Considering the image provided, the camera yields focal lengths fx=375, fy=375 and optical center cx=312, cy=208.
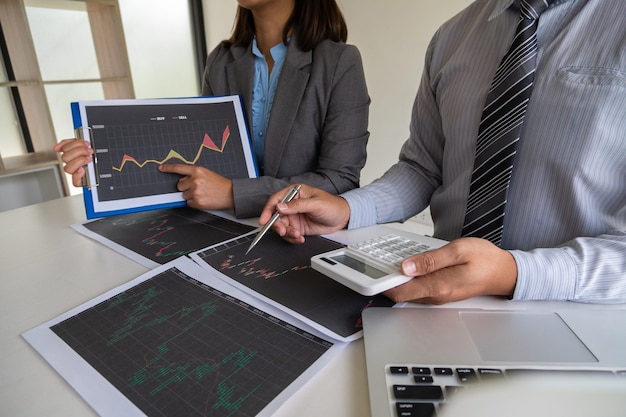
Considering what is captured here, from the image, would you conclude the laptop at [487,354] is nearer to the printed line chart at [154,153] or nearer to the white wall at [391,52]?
the printed line chart at [154,153]

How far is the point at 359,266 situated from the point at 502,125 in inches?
14.4

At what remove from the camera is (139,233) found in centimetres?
80

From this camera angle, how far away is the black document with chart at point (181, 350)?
1.25 feet

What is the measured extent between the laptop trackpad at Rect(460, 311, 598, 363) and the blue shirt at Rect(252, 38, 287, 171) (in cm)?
83

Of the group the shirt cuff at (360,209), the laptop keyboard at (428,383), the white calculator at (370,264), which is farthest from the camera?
the shirt cuff at (360,209)

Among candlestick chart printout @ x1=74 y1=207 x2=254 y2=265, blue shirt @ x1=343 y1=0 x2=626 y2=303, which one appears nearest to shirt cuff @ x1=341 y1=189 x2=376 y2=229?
blue shirt @ x1=343 y1=0 x2=626 y2=303

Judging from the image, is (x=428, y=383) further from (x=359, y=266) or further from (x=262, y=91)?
(x=262, y=91)

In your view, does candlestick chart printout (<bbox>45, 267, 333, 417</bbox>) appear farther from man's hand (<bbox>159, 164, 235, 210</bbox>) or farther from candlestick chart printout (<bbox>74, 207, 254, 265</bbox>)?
man's hand (<bbox>159, 164, 235, 210</bbox>)

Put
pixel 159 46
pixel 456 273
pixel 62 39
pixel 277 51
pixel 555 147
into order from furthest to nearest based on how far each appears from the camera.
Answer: pixel 159 46
pixel 62 39
pixel 277 51
pixel 555 147
pixel 456 273

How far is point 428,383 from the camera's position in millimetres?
370

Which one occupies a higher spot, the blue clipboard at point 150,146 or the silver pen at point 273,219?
the blue clipboard at point 150,146

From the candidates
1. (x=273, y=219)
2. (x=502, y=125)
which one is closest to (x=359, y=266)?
(x=273, y=219)

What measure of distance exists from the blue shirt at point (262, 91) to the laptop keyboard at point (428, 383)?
0.86 meters

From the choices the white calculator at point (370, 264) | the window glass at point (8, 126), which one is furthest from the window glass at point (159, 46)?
the white calculator at point (370, 264)
